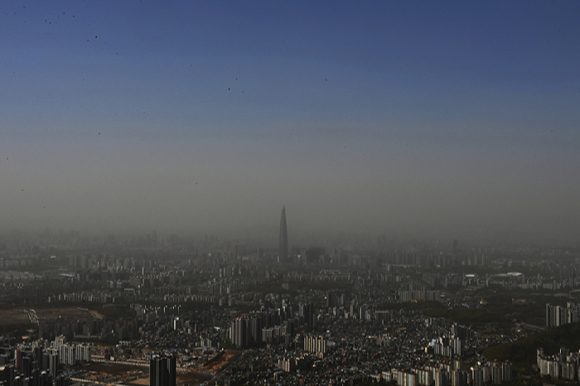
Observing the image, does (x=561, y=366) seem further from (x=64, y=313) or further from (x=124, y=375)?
(x=64, y=313)

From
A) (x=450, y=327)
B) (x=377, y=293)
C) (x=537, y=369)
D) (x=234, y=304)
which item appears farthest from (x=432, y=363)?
(x=377, y=293)

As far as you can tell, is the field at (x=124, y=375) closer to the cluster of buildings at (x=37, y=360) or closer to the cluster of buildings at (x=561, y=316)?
the cluster of buildings at (x=37, y=360)

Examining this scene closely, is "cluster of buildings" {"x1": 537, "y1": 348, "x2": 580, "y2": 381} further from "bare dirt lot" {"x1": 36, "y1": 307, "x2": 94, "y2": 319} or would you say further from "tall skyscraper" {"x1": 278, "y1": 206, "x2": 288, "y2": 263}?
"tall skyscraper" {"x1": 278, "y1": 206, "x2": 288, "y2": 263}

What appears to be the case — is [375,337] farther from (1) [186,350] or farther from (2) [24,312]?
(2) [24,312]

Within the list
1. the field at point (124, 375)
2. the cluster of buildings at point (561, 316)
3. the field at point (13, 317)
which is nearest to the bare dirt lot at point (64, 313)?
the field at point (13, 317)

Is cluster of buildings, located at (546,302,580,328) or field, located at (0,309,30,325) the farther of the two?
cluster of buildings, located at (546,302,580,328)

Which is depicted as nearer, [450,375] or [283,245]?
[450,375]

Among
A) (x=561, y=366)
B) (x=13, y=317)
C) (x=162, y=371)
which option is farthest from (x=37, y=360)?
(x=561, y=366)

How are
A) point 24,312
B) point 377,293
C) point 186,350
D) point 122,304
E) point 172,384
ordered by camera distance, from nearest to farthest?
point 172,384 → point 186,350 → point 24,312 → point 122,304 → point 377,293

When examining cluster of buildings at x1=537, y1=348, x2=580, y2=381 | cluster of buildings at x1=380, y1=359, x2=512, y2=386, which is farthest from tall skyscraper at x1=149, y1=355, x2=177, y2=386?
cluster of buildings at x1=537, y1=348, x2=580, y2=381

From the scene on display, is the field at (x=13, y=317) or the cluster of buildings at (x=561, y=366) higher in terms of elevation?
the field at (x=13, y=317)

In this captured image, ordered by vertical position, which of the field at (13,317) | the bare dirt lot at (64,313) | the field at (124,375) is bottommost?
the field at (124,375)
